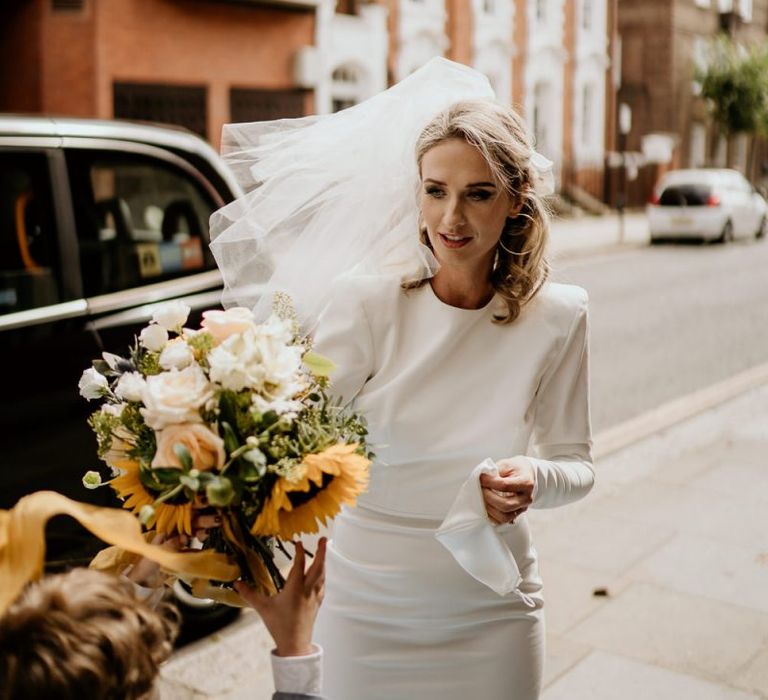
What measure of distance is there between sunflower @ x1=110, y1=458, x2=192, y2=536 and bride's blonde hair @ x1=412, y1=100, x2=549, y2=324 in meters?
0.87

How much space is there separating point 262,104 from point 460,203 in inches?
673

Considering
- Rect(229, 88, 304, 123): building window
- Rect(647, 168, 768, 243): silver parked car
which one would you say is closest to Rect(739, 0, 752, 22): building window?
Rect(647, 168, 768, 243): silver parked car

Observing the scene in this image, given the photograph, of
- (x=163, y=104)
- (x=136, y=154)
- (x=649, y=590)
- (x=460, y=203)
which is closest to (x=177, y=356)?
(x=460, y=203)

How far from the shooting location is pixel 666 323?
12594 mm

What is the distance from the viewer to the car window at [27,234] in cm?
387

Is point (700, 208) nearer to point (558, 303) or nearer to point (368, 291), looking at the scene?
point (558, 303)

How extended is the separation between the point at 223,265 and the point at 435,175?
60cm

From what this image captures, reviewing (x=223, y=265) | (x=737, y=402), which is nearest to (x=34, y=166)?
(x=223, y=265)

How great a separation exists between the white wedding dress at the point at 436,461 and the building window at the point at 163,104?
14537 millimetres

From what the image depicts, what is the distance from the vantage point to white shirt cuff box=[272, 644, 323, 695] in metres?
1.78

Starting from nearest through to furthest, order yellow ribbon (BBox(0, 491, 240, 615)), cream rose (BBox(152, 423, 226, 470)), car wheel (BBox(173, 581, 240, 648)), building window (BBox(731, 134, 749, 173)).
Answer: yellow ribbon (BBox(0, 491, 240, 615)) → cream rose (BBox(152, 423, 226, 470)) → car wheel (BBox(173, 581, 240, 648)) → building window (BBox(731, 134, 749, 173))

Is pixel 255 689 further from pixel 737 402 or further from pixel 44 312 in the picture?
pixel 737 402

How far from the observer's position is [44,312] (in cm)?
385

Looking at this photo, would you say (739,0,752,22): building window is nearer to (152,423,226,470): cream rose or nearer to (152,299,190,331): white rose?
(152,299,190,331): white rose
